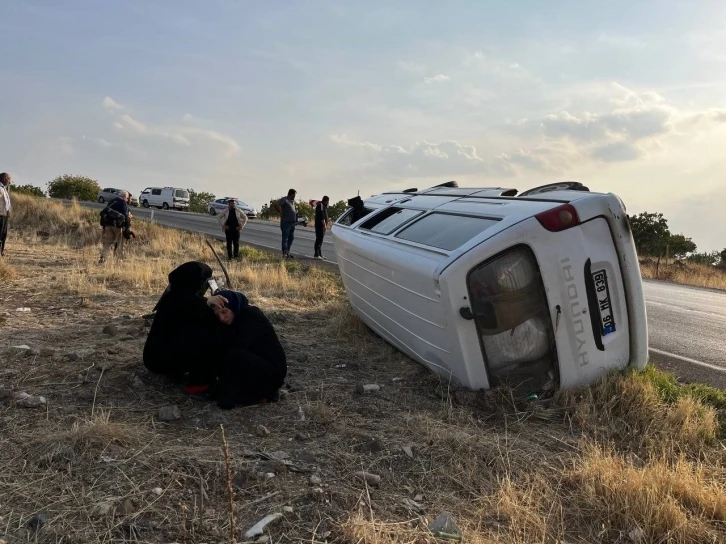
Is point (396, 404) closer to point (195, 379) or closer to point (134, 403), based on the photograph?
point (195, 379)

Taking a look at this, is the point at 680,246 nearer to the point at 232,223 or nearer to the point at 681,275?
the point at 681,275

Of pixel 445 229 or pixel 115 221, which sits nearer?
pixel 445 229

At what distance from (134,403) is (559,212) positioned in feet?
10.9

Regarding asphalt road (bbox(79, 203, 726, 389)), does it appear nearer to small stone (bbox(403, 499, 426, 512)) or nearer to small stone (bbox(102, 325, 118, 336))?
small stone (bbox(403, 499, 426, 512))

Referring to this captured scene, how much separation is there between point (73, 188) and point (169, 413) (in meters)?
52.8

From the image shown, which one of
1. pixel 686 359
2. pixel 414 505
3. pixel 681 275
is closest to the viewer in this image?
pixel 414 505

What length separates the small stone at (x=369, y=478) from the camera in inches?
128

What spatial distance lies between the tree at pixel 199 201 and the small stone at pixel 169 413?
48559mm

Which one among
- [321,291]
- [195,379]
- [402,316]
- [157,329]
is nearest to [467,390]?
[402,316]

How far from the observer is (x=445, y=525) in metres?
2.85

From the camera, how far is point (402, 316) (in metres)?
5.09

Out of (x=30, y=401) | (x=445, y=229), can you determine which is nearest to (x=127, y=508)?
(x=30, y=401)

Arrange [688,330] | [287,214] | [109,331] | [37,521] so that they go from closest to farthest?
[37,521], [109,331], [688,330], [287,214]

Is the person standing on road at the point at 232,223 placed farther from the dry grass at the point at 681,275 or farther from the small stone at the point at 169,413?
the dry grass at the point at 681,275
